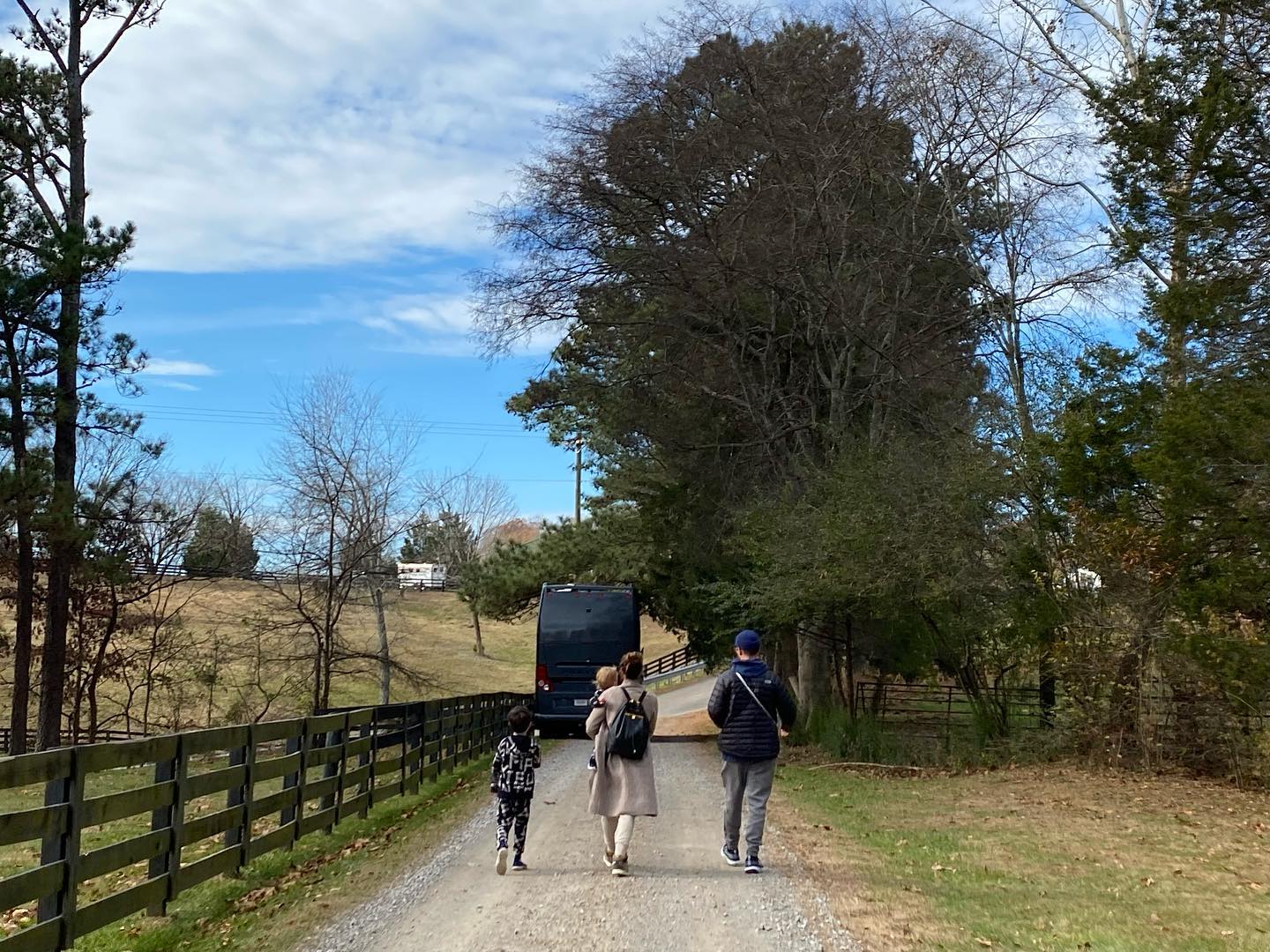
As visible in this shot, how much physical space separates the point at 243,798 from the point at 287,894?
85 cm

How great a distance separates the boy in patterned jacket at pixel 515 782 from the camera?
8547 mm

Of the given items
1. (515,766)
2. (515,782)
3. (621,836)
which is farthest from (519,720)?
(621,836)

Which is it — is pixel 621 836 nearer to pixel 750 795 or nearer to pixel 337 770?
pixel 750 795

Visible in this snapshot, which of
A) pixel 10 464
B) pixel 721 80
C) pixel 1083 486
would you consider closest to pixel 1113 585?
pixel 1083 486

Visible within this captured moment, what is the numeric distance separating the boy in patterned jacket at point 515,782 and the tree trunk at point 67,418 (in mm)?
14164

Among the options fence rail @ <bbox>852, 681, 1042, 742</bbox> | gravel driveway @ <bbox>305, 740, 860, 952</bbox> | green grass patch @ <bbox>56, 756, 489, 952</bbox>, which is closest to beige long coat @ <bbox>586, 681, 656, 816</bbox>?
gravel driveway @ <bbox>305, 740, 860, 952</bbox>

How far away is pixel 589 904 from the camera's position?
23.5ft

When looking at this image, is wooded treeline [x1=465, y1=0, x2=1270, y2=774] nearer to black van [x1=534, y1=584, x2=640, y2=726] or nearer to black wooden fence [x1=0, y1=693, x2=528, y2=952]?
black van [x1=534, y1=584, x2=640, y2=726]

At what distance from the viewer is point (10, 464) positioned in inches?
791

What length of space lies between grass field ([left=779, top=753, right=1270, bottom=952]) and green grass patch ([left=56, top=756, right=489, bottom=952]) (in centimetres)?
333

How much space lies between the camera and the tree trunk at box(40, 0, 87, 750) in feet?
65.3

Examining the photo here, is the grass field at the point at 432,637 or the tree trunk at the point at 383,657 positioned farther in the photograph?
the grass field at the point at 432,637

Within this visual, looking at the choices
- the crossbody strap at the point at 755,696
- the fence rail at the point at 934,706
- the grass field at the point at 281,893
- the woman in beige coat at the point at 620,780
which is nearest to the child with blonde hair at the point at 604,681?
the woman in beige coat at the point at 620,780

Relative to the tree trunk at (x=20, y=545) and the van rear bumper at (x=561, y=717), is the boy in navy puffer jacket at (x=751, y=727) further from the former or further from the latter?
the van rear bumper at (x=561, y=717)
